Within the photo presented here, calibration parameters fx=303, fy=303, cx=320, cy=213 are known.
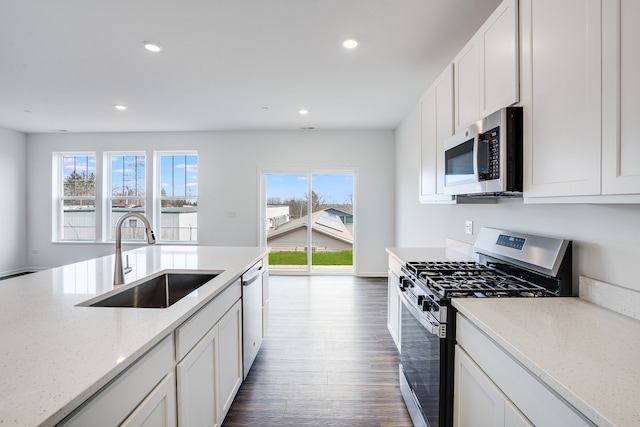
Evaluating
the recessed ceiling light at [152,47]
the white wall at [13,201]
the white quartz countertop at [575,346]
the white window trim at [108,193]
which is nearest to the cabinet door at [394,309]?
the white quartz countertop at [575,346]

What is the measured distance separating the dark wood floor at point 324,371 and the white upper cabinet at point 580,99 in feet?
5.35

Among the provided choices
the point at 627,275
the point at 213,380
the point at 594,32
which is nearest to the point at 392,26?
the point at 594,32

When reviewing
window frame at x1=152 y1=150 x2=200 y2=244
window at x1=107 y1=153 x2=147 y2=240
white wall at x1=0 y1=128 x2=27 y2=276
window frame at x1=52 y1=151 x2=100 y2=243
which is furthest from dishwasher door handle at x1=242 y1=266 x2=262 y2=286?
white wall at x1=0 y1=128 x2=27 y2=276

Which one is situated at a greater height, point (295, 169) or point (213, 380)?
point (295, 169)

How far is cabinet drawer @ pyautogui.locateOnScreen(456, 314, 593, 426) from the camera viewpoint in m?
0.75

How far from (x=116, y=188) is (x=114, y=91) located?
2.90 m

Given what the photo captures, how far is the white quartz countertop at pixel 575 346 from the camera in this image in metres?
0.68

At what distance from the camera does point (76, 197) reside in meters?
5.98

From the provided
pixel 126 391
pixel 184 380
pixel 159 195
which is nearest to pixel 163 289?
pixel 184 380

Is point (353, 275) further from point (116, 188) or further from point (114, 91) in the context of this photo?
point (116, 188)

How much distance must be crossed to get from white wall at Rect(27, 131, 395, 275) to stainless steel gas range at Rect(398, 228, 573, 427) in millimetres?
3601

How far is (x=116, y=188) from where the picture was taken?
19.5 ft

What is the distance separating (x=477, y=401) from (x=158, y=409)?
45.3 inches

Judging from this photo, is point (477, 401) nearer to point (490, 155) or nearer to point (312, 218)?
point (490, 155)
